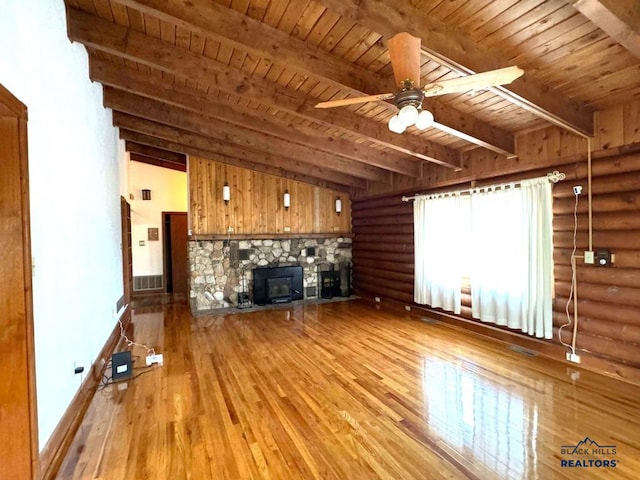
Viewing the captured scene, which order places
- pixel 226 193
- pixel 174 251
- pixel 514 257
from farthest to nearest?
pixel 174 251 < pixel 226 193 < pixel 514 257

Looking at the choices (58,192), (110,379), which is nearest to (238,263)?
(110,379)

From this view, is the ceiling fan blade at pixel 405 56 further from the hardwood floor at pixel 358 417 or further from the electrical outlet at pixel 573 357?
the electrical outlet at pixel 573 357

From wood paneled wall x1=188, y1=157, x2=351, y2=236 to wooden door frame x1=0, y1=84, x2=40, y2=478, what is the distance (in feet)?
14.5

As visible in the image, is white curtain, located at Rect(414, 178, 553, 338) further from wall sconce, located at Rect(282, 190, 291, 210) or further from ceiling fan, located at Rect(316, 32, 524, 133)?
wall sconce, located at Rect(282, 190, 291, 210)

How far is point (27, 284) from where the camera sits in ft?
5.74

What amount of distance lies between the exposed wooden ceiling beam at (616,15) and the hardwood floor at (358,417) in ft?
8.65

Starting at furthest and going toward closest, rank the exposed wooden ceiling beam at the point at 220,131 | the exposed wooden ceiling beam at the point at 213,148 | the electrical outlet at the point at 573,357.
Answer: the exposed wooden ceiling beam at the point at 213,148
the exposed wooden ceiling beam at the point at 220,131
the electrical outlet at the point at 573,357

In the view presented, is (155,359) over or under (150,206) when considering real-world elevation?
under

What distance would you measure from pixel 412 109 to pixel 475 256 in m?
3.18

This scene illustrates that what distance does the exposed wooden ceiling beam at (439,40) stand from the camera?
206 centimetres

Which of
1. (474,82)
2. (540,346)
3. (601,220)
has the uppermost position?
(474,82)

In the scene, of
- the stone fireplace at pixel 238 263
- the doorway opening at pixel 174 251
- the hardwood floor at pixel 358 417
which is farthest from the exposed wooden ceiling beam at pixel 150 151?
the hardwood floor at pixel 358 417

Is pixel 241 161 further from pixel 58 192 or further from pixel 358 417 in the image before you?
pixel 358 417
